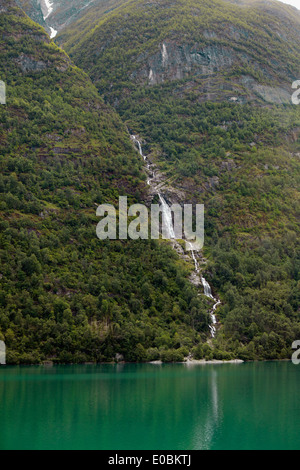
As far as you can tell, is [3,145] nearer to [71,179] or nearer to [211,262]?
[71,179]

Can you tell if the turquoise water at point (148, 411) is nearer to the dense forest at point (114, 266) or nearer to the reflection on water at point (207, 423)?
the reflection on water at point (207, 423)

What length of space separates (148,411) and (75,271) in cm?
8116

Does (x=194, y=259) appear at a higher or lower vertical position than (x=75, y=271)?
higher

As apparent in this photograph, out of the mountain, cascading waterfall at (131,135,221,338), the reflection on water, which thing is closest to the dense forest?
the mountain

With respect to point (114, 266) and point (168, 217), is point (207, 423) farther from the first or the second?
point (168, 217)

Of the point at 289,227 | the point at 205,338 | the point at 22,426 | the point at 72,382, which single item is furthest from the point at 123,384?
the point at 289,227

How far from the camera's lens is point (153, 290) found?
144 metres

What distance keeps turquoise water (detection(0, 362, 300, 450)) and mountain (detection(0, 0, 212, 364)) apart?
2401cm

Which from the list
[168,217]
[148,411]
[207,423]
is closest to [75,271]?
[168,217]

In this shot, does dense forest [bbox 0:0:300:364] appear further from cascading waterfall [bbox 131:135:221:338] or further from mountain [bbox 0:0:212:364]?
cascading waterfall [bbox 131:135:221:338]

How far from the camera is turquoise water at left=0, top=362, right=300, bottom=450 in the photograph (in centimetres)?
4491

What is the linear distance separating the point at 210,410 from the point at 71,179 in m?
127

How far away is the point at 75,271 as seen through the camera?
136125mm

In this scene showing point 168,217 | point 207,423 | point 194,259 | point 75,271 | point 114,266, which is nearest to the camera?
point 207,423
